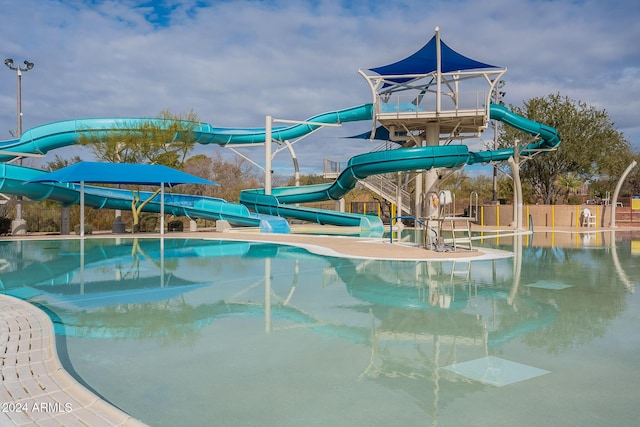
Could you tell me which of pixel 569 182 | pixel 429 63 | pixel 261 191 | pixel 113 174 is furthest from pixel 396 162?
pixel 569 182

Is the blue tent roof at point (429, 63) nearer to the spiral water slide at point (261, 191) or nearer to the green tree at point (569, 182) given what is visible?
the spiral water slide at point (261, 191)

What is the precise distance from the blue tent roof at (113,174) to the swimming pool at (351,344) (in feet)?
31.9

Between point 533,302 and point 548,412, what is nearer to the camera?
point 548,412

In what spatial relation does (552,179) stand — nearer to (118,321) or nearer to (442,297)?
(442,297)

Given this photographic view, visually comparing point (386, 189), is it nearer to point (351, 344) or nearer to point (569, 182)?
point (569, 182)

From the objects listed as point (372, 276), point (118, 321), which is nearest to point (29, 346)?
point (118, 321)

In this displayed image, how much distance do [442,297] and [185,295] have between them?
3693mm

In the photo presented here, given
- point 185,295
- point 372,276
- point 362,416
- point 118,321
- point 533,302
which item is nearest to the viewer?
point 362,416

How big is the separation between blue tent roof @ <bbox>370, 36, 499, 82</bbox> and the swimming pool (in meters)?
14.8

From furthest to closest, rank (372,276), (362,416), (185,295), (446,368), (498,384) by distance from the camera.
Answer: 1. (372,276)
2. (185,295)
3. (446,368)
4. (498,384)
5. (362,416)

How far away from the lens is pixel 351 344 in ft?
14.9

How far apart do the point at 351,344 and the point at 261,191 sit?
21.8 metres

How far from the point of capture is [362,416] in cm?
298

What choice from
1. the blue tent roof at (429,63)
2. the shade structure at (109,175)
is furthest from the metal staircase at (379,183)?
the shade structure at (109,175)
